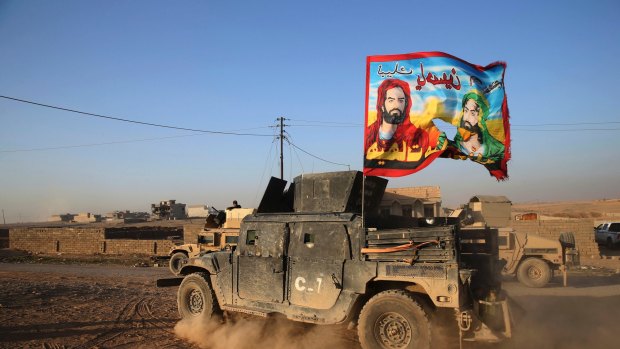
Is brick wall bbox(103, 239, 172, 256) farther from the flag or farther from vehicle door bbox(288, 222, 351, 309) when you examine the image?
the flag

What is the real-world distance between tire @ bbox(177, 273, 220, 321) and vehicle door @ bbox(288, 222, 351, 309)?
6.18 feet

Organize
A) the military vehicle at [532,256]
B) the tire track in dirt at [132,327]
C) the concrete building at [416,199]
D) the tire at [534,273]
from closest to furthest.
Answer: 1. the tire track in dirt at [132,327]
2. the tire at [534,273]
3. the military vehicle at [532,256]
4. the concrete building at [416,199]

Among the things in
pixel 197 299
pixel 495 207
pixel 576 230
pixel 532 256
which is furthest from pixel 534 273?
pixel 197 299

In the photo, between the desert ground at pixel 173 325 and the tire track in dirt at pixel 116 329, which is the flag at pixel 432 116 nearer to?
the desert ground at pixel 173 325

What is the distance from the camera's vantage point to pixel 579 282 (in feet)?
50.5

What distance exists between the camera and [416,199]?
729 inches

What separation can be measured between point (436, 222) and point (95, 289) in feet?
33.7

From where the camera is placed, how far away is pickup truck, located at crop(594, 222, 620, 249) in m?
27.3

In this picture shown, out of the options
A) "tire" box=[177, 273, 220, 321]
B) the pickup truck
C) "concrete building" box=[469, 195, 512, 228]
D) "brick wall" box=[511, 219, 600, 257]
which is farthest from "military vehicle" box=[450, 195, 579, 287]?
the pickup truck

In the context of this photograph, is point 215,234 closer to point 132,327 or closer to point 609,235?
point 132,327

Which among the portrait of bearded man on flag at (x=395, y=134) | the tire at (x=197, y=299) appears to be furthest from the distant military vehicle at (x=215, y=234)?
the portrait of bearded man on flag at (x=395, y=134)

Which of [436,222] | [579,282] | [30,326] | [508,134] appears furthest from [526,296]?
[30,326]

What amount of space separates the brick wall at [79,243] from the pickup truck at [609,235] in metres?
26.9

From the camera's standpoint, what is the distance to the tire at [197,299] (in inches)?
314
